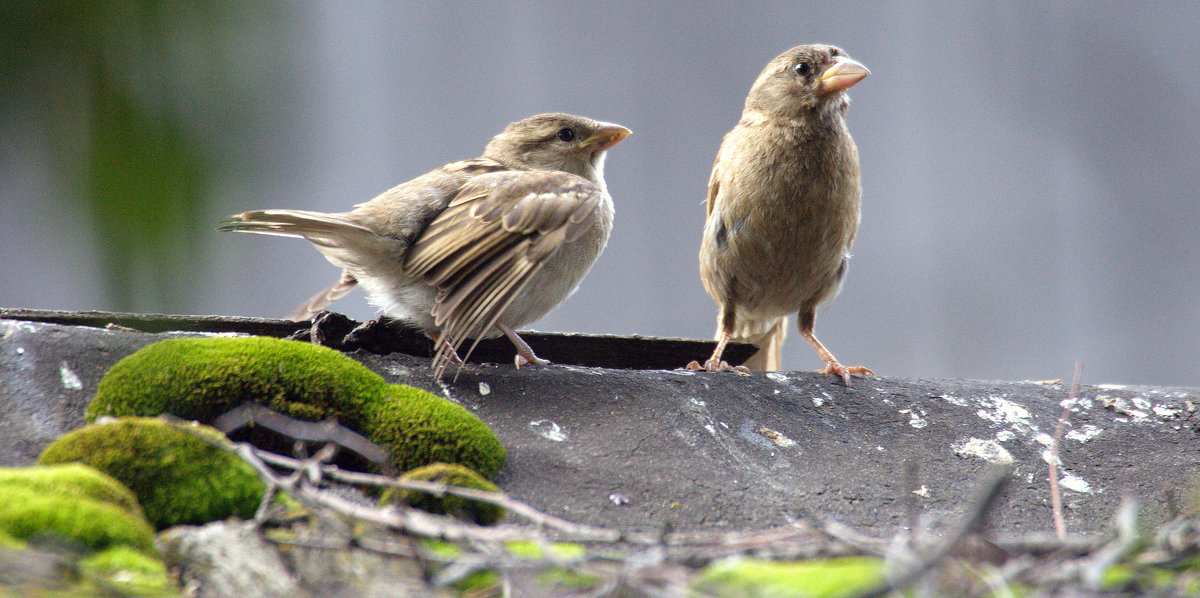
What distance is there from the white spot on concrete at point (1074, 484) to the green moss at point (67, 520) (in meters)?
2.49

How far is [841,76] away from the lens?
4.55m

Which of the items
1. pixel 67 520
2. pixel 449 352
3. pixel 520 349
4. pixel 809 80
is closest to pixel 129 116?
pixel 520 349

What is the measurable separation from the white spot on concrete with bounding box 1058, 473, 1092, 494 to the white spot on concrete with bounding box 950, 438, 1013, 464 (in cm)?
16

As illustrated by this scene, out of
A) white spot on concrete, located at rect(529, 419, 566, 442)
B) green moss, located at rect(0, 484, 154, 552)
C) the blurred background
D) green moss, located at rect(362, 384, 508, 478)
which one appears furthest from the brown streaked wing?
the blurred background

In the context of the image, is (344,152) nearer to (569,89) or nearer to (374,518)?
(569,89)

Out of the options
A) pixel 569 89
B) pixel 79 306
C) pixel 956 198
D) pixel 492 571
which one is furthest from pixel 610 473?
pixel 956 198

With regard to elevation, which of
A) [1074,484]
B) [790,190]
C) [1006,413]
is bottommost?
[1074,484]

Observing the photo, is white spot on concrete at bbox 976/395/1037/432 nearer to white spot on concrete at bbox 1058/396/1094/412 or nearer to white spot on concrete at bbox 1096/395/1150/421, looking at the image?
white spot on concrete at bbox 1058/396/1094/412

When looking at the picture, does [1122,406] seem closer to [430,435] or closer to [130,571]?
[430,435]

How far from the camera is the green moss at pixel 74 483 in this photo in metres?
1.75

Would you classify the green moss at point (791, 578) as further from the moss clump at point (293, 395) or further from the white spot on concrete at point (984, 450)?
the white spot on concrete at point (984, 450)

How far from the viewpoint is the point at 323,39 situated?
6941 millimetres

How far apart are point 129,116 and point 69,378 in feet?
10.5

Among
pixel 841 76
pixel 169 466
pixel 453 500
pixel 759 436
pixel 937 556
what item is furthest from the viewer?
pixel 841 76
